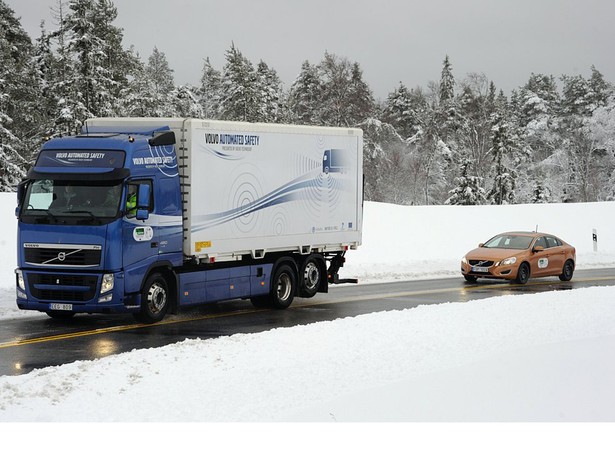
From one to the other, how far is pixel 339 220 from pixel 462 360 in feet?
32.5

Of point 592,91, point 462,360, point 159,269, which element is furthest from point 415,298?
point 592,91

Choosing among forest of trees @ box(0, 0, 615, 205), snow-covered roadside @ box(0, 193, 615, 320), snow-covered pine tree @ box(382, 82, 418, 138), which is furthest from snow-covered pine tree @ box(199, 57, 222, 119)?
snow-covered roadside @ box(0, 193, 615, 320)

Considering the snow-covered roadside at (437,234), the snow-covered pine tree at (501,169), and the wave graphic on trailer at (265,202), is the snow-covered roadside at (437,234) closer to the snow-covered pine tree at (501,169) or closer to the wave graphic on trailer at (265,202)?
the wave graphic on trailer at (265,202)

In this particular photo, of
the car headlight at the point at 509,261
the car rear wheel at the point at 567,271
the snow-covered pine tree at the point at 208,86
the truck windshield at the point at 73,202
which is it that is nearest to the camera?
the truck windshield at the point at 73,202

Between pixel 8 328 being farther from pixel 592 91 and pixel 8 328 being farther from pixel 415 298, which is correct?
pixel 592 91

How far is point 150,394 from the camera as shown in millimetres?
9438

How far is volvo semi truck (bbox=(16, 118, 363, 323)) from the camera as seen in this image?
15234 millimetres

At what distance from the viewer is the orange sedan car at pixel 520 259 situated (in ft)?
82.3

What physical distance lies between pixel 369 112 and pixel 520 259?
5288 centimetres

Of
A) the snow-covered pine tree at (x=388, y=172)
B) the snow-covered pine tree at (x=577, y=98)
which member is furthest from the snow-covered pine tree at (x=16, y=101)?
the snow-covered pine tree at (x=577, y=98)

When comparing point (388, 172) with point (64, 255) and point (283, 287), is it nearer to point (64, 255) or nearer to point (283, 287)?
point (283, 287)

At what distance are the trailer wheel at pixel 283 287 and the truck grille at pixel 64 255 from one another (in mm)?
4777

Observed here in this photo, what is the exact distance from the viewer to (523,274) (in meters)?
25.2

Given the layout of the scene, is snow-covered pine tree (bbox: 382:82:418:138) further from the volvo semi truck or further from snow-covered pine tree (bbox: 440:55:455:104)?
the volvo semi truck
